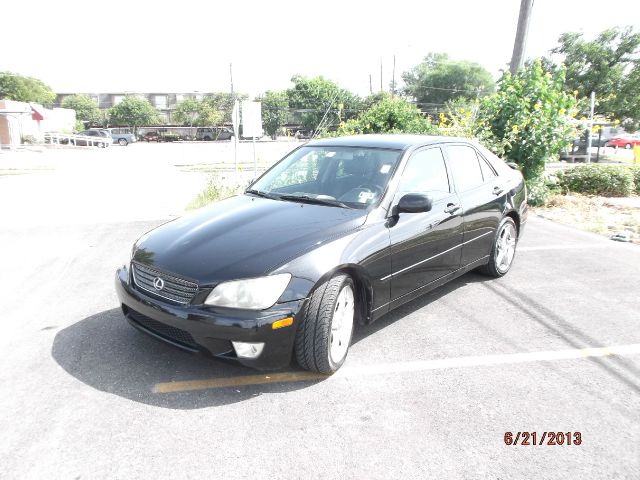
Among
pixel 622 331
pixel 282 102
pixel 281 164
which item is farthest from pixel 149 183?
pixel 282 102

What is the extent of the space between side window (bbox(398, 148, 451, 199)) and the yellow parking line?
165 centimetres

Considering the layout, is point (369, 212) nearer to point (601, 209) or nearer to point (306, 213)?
point (306, 213)

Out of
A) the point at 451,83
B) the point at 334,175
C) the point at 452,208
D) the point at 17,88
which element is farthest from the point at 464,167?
the point at 451,83

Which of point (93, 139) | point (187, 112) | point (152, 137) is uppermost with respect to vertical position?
point (187, 112)

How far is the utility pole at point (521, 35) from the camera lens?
446 inches

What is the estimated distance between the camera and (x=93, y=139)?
4538 centimetres

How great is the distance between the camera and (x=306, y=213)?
12.5 ft

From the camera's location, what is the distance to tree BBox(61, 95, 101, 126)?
7954 centimetres

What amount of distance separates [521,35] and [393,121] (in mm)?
3686

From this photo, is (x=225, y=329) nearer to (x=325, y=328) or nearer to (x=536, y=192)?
(x=325, y=328)

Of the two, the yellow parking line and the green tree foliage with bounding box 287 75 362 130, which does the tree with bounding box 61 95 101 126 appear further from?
the yellow parking line

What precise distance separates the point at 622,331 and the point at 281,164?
3391 millimetres

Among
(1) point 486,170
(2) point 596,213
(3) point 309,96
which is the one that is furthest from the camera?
(3) point 309,96

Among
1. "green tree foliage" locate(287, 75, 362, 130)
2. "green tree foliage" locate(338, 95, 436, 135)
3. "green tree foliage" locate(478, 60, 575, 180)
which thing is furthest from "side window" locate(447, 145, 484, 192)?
"green tree foliage" locate(287, 75, 362, 130)
